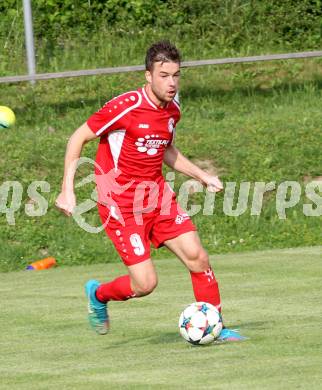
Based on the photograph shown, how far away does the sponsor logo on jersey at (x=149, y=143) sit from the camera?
26.3 ft

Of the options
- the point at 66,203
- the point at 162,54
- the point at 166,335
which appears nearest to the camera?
the point at 66,203

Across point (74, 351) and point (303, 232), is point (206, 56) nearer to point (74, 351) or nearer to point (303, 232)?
point (303, 232)

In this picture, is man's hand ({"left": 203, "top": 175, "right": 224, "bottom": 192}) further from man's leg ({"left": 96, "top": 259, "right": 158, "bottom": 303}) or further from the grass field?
the grass field

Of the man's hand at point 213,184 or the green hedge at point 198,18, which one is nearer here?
the man's hand at point 213,184

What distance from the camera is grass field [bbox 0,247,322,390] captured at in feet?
21.7

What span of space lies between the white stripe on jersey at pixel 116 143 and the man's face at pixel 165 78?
41 centimetres

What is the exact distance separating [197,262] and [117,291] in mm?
623

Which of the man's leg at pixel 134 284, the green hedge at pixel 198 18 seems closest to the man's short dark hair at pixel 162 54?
the man's leg at pixel 134 284

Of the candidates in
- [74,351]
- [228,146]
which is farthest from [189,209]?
[74,351]

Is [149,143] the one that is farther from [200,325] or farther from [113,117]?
[200,325]

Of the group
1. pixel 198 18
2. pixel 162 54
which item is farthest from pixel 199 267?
pixel 198 18

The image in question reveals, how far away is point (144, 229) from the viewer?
8.02 m

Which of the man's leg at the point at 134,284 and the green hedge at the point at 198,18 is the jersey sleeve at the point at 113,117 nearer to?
the man's leg at the point at 134,284

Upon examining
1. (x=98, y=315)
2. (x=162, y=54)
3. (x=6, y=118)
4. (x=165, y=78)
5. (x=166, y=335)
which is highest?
(x=162, y=54)
